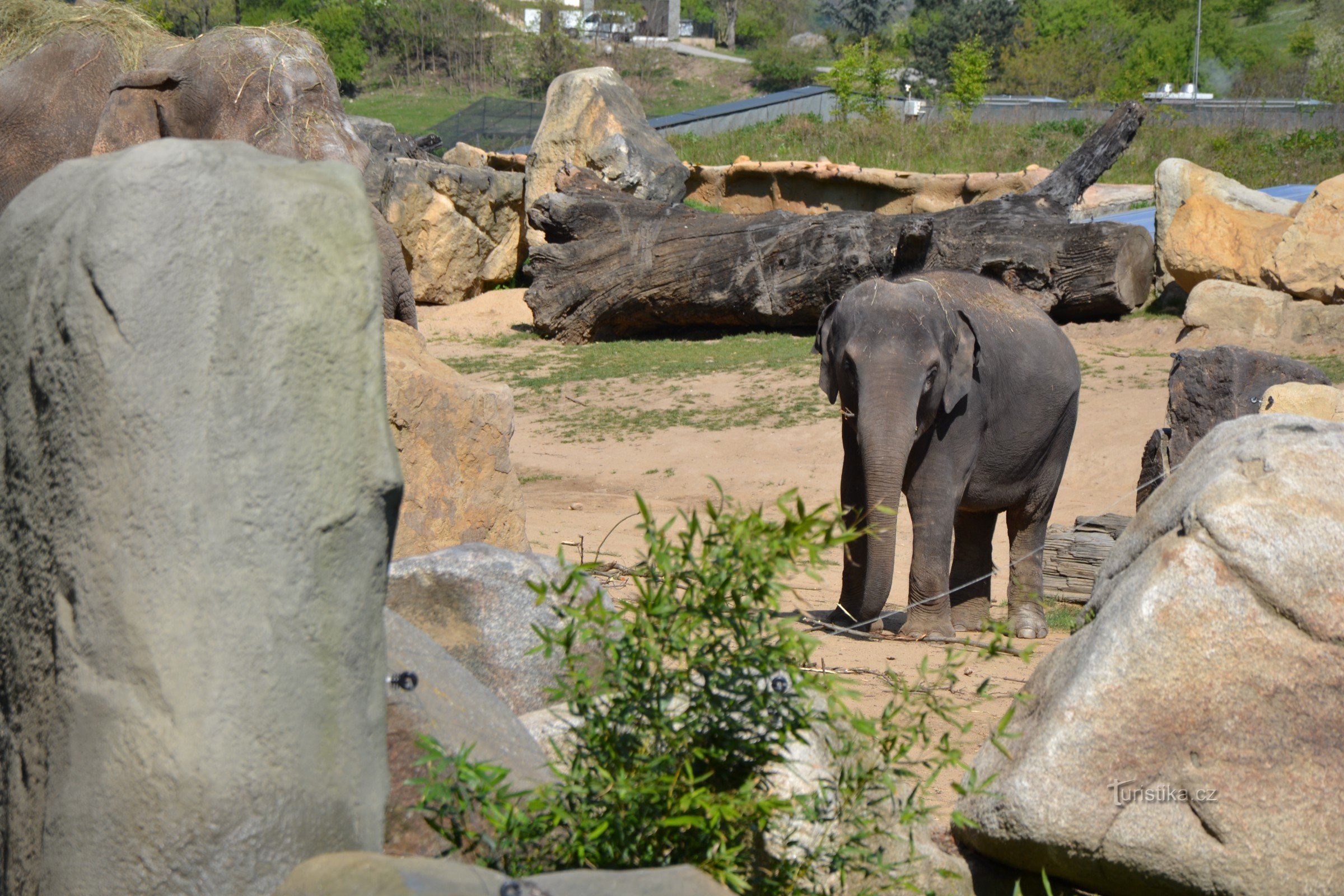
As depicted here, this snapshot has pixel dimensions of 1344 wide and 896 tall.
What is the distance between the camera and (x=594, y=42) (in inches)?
2110

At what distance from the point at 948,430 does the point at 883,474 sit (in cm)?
64

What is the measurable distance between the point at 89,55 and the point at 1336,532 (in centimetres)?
651

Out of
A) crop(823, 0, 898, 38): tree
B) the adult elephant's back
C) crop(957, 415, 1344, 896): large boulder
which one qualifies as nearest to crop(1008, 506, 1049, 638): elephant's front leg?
crop(957, 415, 1344, 896): large boulder

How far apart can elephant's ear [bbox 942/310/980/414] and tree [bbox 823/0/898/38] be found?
61072mm

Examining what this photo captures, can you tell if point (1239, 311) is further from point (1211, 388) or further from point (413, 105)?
point (413, 105)

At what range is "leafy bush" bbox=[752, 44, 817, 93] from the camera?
52.4 m

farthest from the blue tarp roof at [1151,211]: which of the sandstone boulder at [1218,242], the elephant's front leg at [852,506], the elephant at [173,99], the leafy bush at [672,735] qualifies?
the leafy bush at [672,735]

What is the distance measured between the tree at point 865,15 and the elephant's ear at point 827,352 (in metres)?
60.8

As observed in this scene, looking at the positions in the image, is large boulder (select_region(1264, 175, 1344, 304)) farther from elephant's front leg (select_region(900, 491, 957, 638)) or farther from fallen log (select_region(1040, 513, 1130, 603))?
elephant's front leg (select_region(900, 491, 957, 638))

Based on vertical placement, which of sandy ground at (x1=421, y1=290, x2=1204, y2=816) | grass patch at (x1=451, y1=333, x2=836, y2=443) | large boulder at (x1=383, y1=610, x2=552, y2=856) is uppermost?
large boulder at (x1=383, y1=610, x2=552, y2=856)

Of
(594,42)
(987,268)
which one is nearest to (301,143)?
(987,268)

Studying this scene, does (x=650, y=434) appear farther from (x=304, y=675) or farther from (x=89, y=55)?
(x=304, y=675)

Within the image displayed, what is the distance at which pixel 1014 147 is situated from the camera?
84.7 ft

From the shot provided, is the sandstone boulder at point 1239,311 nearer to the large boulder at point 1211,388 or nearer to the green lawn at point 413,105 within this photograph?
the large boulder at point 1211,388
